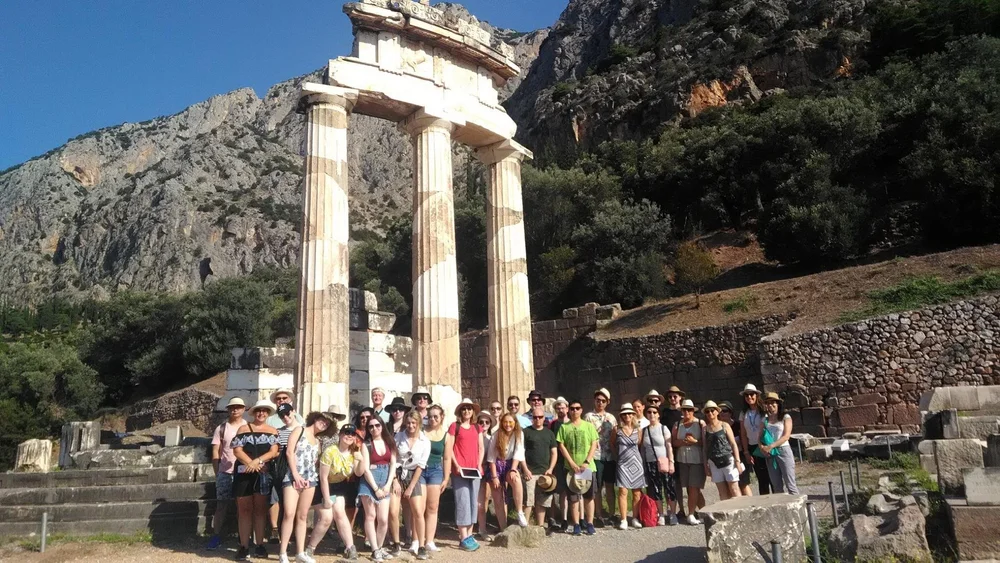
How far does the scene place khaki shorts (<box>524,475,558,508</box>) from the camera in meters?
9.61

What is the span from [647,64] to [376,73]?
4786 centimetres

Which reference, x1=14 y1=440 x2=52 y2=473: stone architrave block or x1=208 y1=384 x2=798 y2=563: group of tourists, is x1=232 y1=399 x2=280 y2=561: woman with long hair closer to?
x1=208 y1=384 x2=798 y2=563: group of tourists

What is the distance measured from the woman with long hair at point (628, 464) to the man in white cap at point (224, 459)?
15.6 ft

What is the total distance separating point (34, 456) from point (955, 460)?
48.6 feet

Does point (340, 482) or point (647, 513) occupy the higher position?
point (340, 482)

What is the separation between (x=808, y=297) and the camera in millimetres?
22562

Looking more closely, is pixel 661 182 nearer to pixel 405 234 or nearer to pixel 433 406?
pixel 405 234

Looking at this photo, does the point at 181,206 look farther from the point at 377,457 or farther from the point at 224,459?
the point at 377,457

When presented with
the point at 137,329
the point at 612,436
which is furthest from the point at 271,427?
the point at 137,329

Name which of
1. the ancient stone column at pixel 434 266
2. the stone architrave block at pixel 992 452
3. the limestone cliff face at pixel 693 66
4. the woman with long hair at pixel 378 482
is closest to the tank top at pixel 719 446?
the stone architrave block at pixel 992 452

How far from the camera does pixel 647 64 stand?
59.0 m

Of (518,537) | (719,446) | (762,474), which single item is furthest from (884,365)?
(518,537)

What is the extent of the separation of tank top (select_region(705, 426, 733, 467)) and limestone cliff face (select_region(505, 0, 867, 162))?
41427mm

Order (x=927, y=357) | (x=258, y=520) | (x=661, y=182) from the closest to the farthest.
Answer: (x=258, y=520) < (x=927, y=357) < (x=661, y=182)
